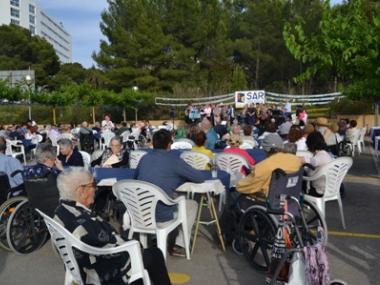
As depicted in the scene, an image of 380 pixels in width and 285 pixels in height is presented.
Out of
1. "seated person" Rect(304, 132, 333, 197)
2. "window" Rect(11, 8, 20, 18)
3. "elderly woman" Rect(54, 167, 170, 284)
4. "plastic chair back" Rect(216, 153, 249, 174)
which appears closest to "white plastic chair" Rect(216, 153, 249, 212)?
"plastic chair back" Rect(216, 153, 249, 174)

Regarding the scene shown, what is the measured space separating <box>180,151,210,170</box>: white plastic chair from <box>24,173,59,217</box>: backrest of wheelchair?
2439 mm

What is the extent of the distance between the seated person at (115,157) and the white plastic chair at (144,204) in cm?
247

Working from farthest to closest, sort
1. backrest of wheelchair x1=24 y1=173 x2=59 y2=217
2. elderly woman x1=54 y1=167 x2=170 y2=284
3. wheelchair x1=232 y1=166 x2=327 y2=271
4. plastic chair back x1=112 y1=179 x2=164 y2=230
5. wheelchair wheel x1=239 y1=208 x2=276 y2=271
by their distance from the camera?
backrest of wheelchair x1=24 y1=173 x2=59 y2=217
plastic chair back x1=112 y1=179 x2=164 y2=230
wheelchair wheel x1=239 y1=208 x2=276 y2=271
wheelchair x1=232 y1=166 x2=327 y2=271
elderly woman x1=54 y1=167 x2=170 y2=284

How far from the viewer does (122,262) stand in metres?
3.40

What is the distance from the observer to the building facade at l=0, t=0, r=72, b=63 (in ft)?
388

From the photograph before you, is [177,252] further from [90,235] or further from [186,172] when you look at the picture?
[90,235]

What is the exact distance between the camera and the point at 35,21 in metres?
136

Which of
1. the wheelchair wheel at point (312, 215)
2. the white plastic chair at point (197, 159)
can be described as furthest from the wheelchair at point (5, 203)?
the wheelchair wheel at point (312, 215)

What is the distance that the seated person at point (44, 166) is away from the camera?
18.7 feet

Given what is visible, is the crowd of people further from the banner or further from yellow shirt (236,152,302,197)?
the banner

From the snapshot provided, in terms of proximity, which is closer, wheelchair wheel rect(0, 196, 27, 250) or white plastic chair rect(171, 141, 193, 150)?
wheelchair wheel rect(0, 196, 27, 250)

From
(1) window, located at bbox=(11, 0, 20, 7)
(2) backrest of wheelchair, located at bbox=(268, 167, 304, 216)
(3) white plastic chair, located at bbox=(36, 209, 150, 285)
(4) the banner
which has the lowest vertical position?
(3) white plastic chair, located at bbox=(36, 209, 150, 285)

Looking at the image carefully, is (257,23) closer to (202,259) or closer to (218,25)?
(218,25)

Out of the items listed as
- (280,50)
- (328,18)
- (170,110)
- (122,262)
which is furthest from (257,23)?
(122,262)
